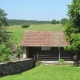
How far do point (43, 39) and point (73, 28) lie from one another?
18.8ft

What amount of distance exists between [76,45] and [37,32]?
9.52 meters

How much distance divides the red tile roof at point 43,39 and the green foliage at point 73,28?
2.40 m

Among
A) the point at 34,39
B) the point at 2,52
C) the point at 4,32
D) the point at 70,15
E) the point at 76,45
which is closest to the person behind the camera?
the point at 2,52

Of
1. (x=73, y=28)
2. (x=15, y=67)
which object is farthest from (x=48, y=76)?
(x=73, y=28)

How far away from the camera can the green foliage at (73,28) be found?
36.6 meters

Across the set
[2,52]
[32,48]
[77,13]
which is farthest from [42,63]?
[2,52]

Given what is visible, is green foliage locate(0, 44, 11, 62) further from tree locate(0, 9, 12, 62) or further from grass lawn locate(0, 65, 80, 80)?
grass lawn locate(0, 65, 80, 80)

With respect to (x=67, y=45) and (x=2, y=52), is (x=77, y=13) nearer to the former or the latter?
(x=67, y=45)

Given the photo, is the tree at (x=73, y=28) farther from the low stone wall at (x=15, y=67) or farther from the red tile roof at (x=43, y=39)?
the low stone wall at (x=15, y=67)

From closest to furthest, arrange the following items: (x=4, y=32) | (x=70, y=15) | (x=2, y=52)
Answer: (x=2, y=52)
(x=70, y=15)
(x=4, y=32)

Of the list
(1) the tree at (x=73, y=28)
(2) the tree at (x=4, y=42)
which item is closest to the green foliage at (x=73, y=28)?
(1) the tree at (x=73, y=28)

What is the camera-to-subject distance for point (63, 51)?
42000 millimetres

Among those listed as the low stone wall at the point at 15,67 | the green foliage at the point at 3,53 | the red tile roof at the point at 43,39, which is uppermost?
the red tile roof at the point at 43,39

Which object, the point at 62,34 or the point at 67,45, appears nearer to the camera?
the point at 67,45
